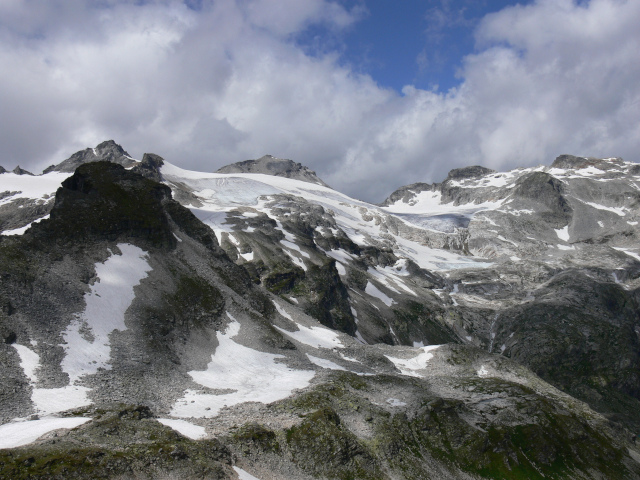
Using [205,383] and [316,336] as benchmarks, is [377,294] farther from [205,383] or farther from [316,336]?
[205,383]

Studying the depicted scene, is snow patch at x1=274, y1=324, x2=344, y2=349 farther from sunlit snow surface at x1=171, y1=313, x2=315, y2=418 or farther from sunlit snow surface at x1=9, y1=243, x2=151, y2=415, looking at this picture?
sunlit snow surface at x1=9, y1=243, x2=151, y2=415

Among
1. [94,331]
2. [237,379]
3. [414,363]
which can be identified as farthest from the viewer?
[414,363]

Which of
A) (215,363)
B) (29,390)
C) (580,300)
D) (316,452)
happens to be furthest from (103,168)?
(580,300)

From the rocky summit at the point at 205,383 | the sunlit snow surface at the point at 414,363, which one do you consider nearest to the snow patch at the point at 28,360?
the rocky summit at the point at 205,383

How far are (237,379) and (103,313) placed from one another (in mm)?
19015

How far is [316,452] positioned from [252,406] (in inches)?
374

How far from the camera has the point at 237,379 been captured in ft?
182

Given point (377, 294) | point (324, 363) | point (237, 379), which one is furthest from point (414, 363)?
point (377, 294)

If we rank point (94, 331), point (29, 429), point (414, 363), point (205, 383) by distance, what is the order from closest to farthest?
point (29, 429), point (205, 383), point (94, 331), point (414, 363)

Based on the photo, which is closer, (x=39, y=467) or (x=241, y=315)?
(x=39, y=467)

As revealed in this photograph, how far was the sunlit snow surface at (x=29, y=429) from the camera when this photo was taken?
28875 millimetres

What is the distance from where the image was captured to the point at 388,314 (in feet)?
442

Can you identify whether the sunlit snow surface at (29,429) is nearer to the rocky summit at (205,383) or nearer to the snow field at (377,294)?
the rocky summit at (205,383)

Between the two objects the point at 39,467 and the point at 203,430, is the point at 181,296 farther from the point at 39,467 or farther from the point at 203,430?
the point at 39,467
